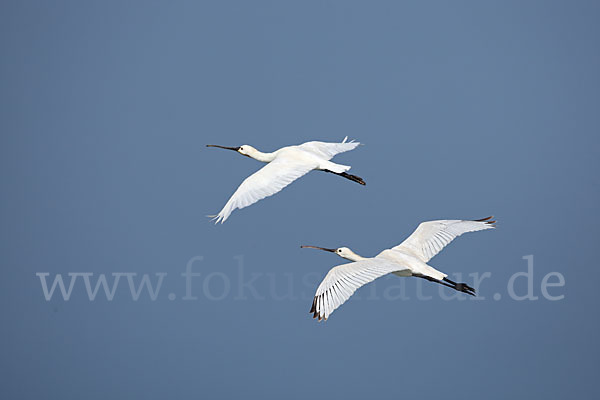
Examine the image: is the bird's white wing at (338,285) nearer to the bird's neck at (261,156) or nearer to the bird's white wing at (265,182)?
the bird's white wing at (265,182)

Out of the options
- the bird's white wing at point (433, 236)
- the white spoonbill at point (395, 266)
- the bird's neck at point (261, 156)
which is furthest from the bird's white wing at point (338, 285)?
the bird's neck at point (261, 156)

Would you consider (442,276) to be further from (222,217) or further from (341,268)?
(222,217)

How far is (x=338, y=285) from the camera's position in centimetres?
1858

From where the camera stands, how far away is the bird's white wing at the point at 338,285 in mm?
18422

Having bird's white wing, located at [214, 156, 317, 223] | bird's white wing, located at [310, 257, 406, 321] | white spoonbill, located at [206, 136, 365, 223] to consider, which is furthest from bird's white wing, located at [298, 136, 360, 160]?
bird's white wing, located at [310, 257, 406, 321]

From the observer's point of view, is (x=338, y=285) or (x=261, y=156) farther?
(x=261, y=156)

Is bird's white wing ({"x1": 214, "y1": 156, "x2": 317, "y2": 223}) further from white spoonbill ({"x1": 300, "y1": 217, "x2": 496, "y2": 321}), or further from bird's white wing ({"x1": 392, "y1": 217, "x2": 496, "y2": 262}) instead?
bird's white wing ({"x1": 392, "y1": 217, "x2": 496, "y2": 262})

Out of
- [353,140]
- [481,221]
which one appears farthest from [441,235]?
[353,140]

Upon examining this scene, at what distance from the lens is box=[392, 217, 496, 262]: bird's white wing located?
816 inches

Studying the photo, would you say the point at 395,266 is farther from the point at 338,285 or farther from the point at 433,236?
the point at 433,236

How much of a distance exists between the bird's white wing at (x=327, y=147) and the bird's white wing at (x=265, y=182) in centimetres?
107

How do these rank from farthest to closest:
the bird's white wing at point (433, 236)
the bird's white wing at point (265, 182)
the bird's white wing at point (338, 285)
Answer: the bird's white wing at point (433, 236) < the bird's white wing at point (338, 285) < the bird's white wing at point (265, 182)

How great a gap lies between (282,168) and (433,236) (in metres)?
3.03

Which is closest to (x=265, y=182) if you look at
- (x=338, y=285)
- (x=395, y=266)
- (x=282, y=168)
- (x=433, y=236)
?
(x=282, y=168)
